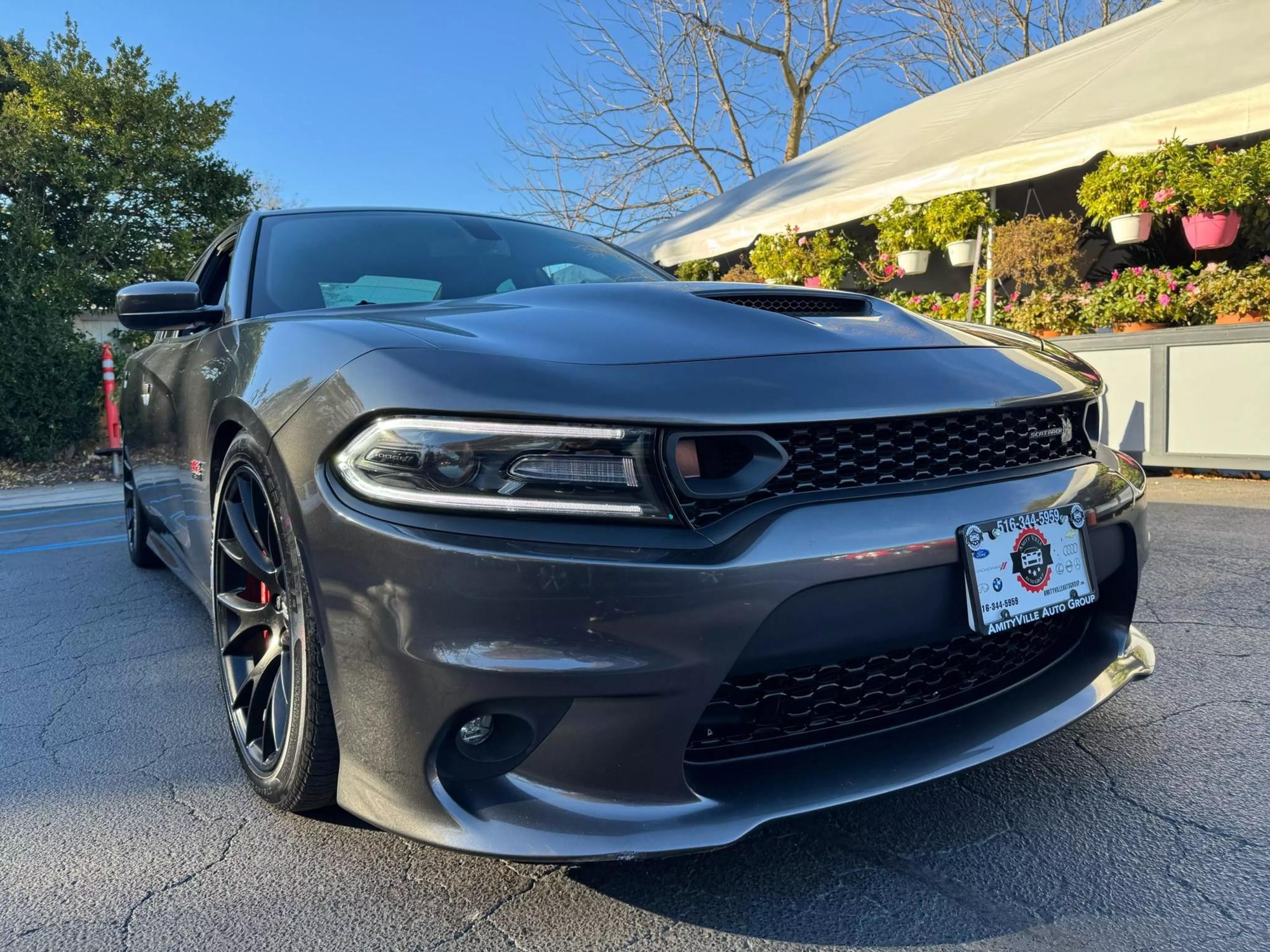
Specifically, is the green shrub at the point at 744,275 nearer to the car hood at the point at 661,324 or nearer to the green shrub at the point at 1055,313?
the green shrub at the point at 1055,313

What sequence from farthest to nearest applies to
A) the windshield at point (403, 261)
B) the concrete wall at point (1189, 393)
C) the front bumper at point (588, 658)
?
the concrete wall at point (1189, 393)
the windshield at point (403, 261)
the front bumper at point (588, 658)

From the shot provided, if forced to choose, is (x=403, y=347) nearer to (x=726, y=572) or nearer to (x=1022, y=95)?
(x=726, y=572)

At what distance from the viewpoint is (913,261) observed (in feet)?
27.9

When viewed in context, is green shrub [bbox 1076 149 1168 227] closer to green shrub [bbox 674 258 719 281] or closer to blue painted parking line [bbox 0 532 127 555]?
green shrub [bbox 674 258 719 281]

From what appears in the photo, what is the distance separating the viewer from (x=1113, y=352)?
5.92 m

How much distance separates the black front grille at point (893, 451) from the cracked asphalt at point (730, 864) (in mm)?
479

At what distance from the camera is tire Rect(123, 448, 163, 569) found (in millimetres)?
3830

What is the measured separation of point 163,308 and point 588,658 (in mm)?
1718

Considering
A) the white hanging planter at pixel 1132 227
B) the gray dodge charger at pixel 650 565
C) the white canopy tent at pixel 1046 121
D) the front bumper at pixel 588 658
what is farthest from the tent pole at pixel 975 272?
the front bumper at pixel 588 658

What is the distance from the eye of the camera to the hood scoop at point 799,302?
192 cm

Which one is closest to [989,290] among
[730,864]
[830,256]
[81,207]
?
[830,256]

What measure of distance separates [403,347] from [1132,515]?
1421mm

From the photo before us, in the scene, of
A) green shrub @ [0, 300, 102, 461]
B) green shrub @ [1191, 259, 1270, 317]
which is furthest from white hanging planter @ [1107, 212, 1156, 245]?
green shrub @ [0, 300, 102, 461]

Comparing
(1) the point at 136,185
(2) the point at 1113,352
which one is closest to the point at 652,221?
(1) the point at 136,185
